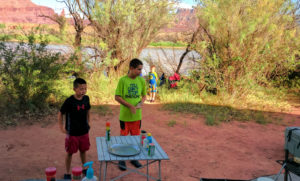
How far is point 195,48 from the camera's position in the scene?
9.19m

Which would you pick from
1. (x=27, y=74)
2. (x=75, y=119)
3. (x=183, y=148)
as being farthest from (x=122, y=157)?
(x=27, y=74)

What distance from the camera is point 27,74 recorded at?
6.64 m

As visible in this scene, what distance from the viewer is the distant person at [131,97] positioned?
11.8 feet

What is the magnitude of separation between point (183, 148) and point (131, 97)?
2.00 m

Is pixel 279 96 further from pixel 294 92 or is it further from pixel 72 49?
pixel 72 49

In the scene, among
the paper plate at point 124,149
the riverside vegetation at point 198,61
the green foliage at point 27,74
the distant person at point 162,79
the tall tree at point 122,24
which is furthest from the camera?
the distant person at point 162,79

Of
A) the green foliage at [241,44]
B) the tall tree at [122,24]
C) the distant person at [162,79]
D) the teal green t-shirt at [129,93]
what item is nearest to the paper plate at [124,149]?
the teal green t-shirt at [129,93]

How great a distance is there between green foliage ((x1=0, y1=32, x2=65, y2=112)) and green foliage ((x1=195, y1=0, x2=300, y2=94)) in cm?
504

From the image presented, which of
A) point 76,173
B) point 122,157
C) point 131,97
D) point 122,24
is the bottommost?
point 122,157

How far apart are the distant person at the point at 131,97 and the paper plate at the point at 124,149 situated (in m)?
0.69

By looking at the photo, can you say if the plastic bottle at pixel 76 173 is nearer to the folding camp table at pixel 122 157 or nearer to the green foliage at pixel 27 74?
the folding camp table at pixel 122 157

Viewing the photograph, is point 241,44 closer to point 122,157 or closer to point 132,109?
point 132,109

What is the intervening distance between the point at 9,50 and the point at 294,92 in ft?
35.8

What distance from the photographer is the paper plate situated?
2.82 meters
